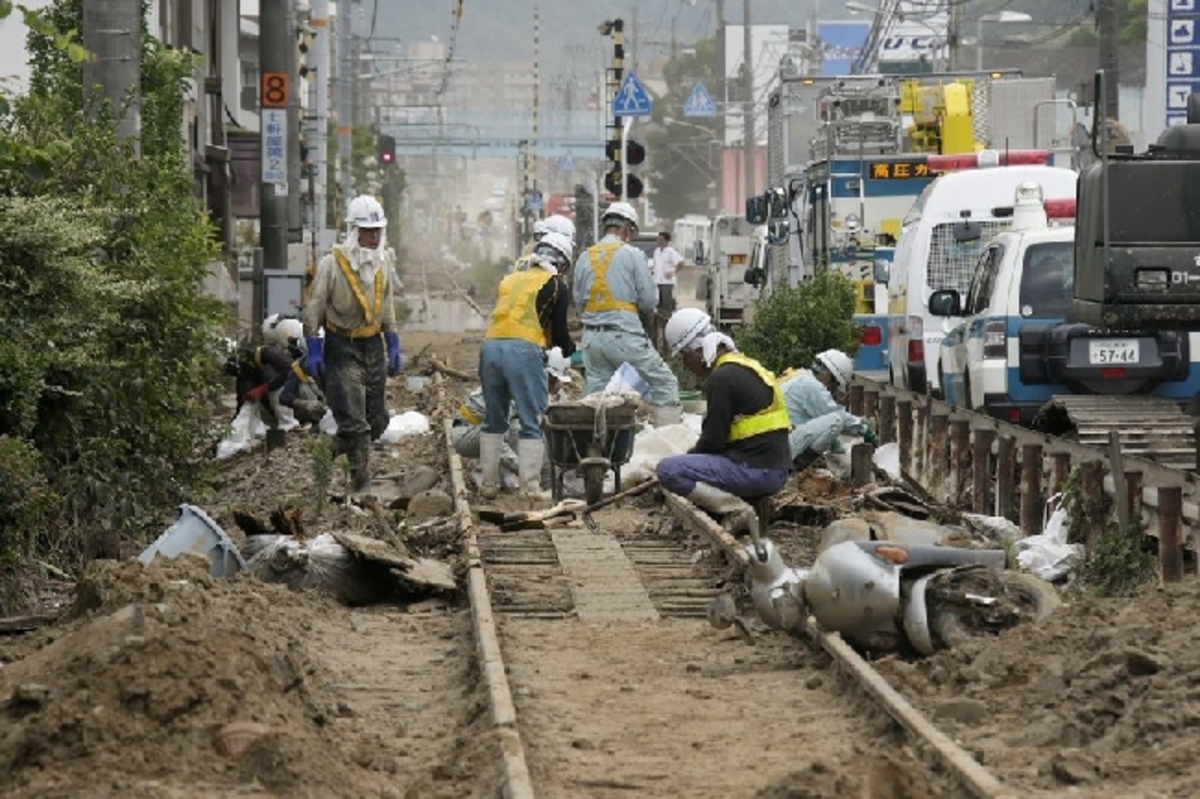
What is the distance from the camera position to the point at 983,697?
973cm

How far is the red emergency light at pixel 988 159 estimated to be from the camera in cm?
2822

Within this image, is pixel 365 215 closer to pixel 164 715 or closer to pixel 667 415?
pixel 667 415

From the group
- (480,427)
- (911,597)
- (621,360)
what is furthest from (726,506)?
(480,427)

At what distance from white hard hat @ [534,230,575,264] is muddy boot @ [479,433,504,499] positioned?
1416mm

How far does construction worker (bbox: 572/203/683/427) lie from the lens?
752 inches

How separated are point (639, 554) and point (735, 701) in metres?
5.11

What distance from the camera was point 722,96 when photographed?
107688mm

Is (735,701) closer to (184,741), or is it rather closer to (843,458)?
(184,741)

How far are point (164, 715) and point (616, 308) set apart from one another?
436 inches

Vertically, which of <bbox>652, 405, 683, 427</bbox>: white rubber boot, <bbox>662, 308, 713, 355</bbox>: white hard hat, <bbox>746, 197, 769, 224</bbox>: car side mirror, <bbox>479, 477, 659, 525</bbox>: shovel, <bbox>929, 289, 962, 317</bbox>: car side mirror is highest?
<bbox>746, 197, 769, 224</bbox>: car side mirror

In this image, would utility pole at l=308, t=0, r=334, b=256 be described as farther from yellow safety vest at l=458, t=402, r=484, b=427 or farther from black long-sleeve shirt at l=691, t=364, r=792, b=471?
black long-sleeve shirt at l=691, t=364, r=792, b=471

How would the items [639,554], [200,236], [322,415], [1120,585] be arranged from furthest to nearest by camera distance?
[322,415], [200,236], [639,554], [1120,585]

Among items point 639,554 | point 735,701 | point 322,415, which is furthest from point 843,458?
point 735,701

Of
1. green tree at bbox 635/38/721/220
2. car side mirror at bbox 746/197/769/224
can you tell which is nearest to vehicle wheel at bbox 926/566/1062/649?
car side mirror at bbox 746/197/769/224
